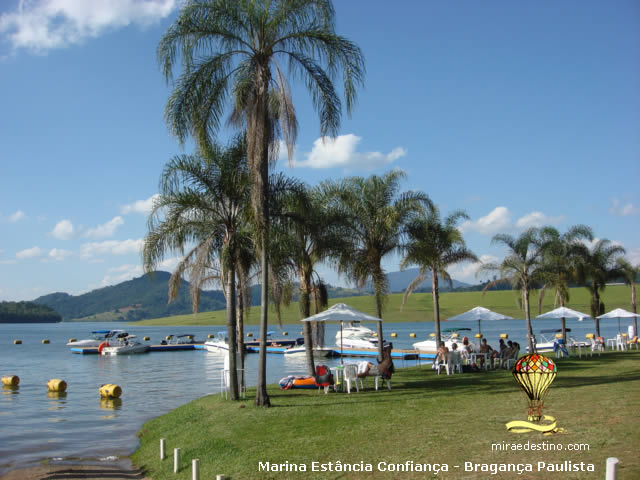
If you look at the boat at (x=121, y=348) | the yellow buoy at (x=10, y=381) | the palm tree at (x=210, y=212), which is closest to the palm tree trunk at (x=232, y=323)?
the palm tree at (x=210, y=212)

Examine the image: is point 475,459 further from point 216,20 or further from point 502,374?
point 502,374

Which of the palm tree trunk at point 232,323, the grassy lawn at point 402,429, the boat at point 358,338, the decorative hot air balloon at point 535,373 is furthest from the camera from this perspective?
the boat at point 358,338

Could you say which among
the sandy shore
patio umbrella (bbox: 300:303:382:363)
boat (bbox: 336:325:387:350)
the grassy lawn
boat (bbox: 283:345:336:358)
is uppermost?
patio umbrella (bbox: 300:303:382:363)

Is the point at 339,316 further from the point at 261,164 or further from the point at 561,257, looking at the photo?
the point at 561,257

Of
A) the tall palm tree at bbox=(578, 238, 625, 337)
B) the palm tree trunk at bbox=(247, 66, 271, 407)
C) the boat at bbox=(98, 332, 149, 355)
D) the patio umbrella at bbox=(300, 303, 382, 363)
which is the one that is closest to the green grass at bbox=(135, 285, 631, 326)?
the boat at bbox=(98, 332, 149, 355)

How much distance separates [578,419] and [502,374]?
35.5 ft

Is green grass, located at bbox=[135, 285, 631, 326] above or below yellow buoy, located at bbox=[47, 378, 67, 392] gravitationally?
above

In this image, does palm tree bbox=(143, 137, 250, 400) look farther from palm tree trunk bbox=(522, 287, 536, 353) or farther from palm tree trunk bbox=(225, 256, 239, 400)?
palm tree trunk bbox=(522, 287, 536, 353)

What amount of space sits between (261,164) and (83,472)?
8299 millimetres

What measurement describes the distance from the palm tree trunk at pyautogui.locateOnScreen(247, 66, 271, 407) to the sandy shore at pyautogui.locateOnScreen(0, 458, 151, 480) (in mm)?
3594

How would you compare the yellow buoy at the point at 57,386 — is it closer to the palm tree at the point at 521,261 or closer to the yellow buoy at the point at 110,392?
the yellow buoy at the point at 110,392

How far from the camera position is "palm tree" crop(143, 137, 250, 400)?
52.1 ft

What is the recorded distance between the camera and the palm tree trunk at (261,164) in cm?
1408

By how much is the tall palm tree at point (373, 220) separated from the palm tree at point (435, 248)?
1.83 ft
